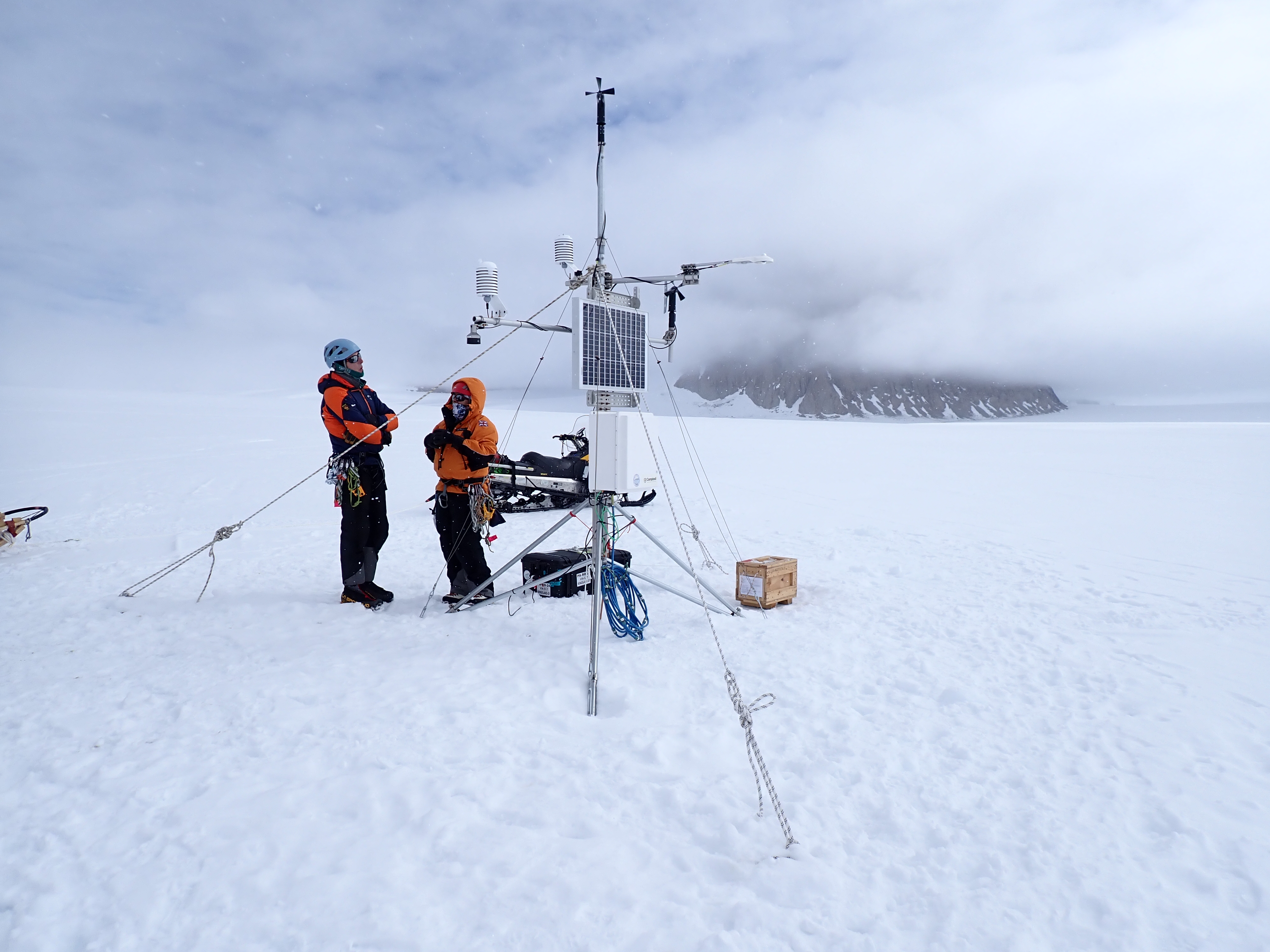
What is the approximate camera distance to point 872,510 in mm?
11047

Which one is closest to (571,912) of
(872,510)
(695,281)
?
(695,281)

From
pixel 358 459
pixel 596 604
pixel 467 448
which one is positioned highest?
pixel 467 448

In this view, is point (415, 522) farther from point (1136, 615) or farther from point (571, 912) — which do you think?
point (1136, 615)

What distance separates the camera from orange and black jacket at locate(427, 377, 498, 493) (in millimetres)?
5465

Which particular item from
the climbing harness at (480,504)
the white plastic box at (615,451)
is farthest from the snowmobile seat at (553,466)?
the white plastic box at (615,451)

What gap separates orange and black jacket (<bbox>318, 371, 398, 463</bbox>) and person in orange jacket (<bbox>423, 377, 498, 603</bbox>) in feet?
1.43

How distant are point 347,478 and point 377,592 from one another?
1.11 metres

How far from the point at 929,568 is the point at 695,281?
4315mm

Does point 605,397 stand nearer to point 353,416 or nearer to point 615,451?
point 615,451

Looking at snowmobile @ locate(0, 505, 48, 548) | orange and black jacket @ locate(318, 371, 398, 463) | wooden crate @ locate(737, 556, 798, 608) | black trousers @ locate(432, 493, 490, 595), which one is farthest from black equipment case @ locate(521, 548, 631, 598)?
snowmobile @ locate(0, 505, 48, 548)

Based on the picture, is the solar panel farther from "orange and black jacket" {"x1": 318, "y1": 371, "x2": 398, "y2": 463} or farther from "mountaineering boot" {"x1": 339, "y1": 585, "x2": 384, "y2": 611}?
"mountaineering boot" {"x1": 339, "y1": 585, "x2": 384, "y2": 611}

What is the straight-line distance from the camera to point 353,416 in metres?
5.38

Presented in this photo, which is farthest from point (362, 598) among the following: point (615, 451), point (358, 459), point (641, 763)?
point (641, 763)

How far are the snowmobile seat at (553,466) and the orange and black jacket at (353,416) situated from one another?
4.58m
